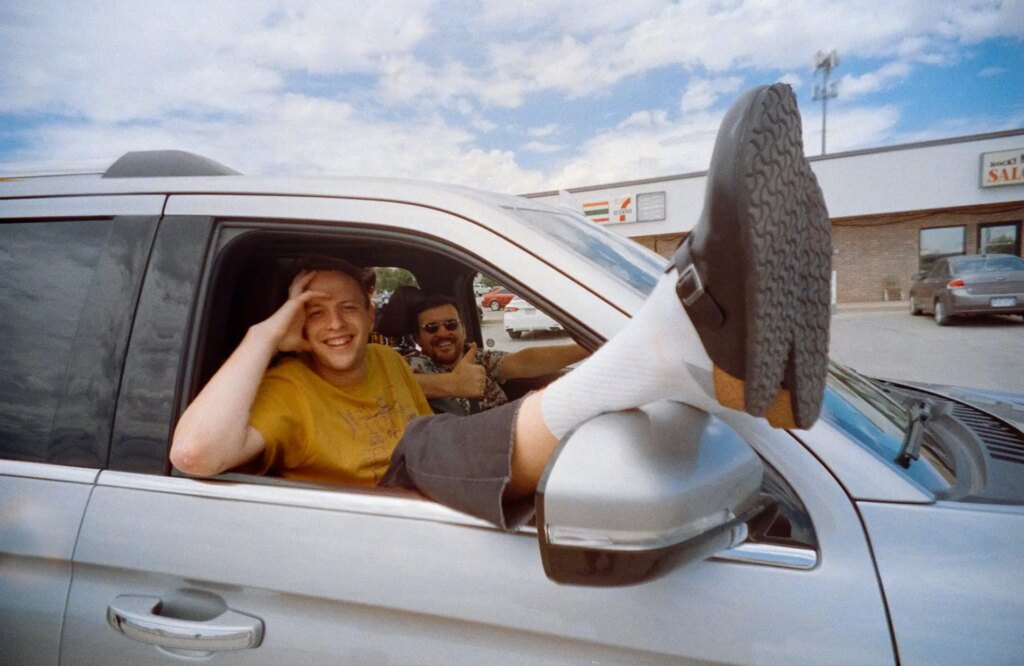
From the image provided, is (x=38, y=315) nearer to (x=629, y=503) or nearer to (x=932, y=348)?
(x=629, y=503)

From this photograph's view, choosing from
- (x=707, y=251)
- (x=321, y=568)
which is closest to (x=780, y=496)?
(x=707, y=251)

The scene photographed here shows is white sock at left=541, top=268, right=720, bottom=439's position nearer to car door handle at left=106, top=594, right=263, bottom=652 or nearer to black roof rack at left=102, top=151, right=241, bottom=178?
car door handle at left=106, top=594, right=263, bottom=652

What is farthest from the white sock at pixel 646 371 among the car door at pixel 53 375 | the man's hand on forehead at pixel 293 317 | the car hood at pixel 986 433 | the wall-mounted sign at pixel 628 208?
the wall-mounted sign at pixel 628 208

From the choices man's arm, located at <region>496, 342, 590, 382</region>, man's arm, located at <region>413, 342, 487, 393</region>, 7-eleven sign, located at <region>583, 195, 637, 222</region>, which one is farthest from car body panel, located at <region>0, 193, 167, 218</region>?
7-eleven sign, located at <region>583, 195, 637, 222</region>

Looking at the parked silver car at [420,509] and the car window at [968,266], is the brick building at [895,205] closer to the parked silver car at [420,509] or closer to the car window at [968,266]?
the car window at [968,266]

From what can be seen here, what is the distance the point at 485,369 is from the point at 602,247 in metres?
1.37

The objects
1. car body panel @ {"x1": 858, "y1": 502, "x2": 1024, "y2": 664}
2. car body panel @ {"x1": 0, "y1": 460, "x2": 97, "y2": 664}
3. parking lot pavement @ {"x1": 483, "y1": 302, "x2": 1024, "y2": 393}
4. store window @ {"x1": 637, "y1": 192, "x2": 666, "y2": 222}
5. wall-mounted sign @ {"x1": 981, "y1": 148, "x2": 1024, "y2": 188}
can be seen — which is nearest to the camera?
car body panel @ {"x1": 858, "y1": 502, "x2": 1024, "y2": 664}

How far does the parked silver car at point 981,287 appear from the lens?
11492 mm

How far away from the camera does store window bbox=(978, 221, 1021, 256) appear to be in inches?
770

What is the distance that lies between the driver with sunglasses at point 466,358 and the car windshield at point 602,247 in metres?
0.89

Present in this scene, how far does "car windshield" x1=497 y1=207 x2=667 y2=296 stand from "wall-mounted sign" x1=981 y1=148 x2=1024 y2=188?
21464mm

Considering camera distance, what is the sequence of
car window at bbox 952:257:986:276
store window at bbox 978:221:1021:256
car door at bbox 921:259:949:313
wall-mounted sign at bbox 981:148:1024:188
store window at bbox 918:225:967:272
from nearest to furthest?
car window at bbox 952:257:986:276 → car door at bbox 921:259:949:313 → wall-mounted sign at bbox 981:148:1024:188 → store window at bbox 978:221:1021:256 → store window at bbox 918:225:967:272

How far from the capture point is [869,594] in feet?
3.20

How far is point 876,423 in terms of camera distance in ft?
4.53
